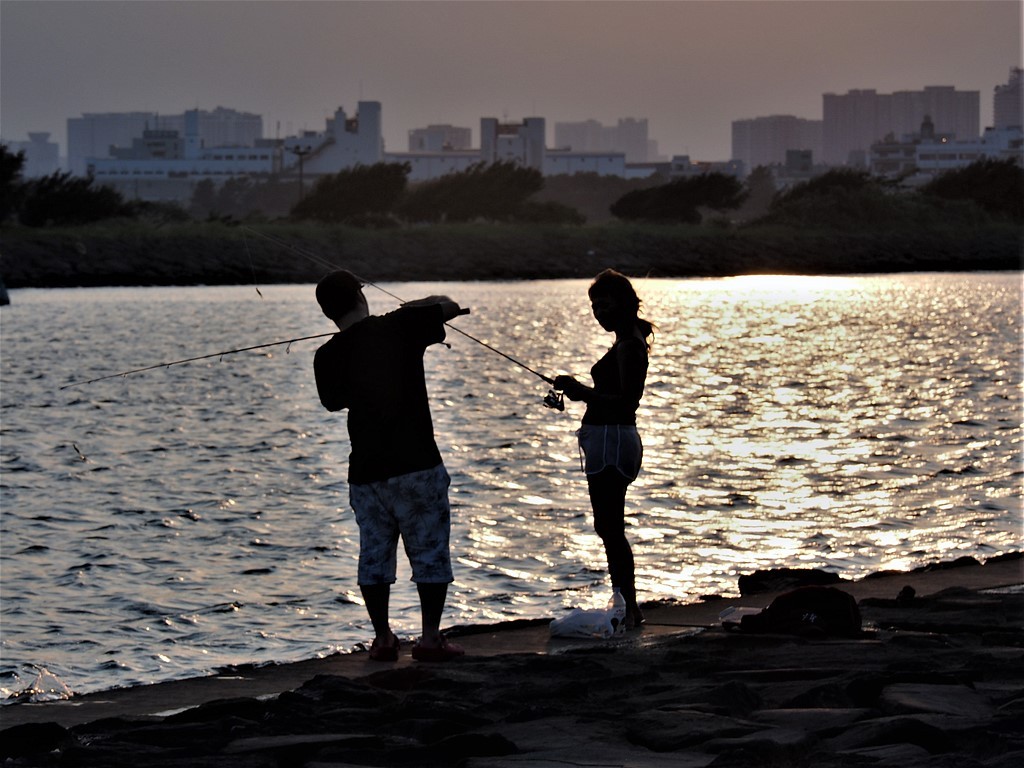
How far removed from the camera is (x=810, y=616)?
22.9 feet

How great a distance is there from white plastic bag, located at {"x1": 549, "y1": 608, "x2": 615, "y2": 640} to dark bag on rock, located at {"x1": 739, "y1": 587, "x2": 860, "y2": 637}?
22.0 inches

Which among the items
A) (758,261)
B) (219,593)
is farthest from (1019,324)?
(758,261)

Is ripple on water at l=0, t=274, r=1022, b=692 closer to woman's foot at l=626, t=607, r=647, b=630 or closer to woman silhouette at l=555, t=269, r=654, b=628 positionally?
woman's foot at l=626, t=607, r=647, b=630

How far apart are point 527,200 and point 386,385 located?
91.5 metres

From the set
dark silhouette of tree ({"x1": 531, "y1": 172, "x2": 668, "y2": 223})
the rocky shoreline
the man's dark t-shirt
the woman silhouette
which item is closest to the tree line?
dark silhouette of tree ({"x1": 531, "y1": 172, "x2": 668, "y2": 223})

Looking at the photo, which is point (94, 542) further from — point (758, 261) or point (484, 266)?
point (758, 261)

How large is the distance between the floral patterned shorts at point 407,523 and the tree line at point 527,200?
70.0m

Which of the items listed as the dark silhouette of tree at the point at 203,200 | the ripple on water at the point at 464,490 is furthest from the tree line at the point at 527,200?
the dark silhouette of tree at the point at 203,200

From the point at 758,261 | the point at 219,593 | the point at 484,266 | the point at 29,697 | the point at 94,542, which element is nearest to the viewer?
the point at 29,697

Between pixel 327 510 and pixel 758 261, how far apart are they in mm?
81004

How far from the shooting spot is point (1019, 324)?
4409 cm

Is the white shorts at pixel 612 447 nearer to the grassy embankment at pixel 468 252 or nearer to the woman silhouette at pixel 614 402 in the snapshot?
the woman silhouette at pixel 614 402

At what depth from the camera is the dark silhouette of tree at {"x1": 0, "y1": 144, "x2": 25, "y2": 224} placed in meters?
73.2

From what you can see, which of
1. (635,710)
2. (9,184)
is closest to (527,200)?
(9,184)
